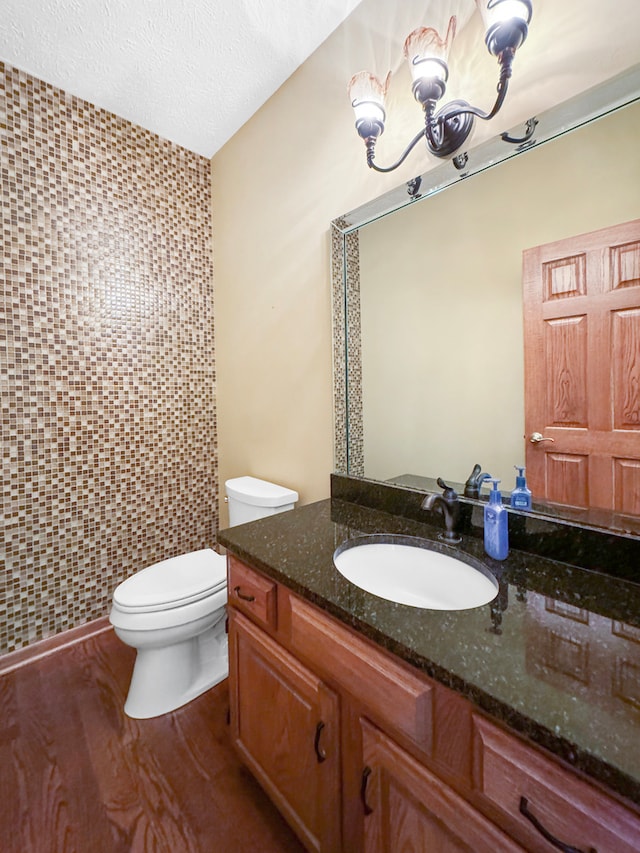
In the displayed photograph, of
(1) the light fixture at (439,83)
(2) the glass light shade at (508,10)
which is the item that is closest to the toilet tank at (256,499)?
(1) the light fixture at (439,83)

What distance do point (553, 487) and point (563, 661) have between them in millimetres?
513

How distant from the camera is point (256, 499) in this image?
1730 mm

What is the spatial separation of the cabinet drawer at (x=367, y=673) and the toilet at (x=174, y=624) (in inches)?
28.8

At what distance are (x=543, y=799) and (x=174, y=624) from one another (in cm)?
127

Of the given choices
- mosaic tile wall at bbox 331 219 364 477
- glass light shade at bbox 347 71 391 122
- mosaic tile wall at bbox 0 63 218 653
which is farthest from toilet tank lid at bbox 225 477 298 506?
glass light shade at bbox 347 71 391 122

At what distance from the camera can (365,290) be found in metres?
1.47

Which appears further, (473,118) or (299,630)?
(473,118)

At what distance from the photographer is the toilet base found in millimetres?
1482

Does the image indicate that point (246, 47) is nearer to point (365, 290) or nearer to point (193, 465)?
point (365, 290)

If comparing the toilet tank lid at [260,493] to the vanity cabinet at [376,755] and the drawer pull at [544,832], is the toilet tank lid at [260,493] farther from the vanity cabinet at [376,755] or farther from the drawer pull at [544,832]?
the drawer pull at [544,832]

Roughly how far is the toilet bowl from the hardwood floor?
0.06 meters

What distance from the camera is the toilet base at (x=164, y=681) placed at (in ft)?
4.86

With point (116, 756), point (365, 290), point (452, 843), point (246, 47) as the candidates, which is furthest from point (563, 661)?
point (246, 47)

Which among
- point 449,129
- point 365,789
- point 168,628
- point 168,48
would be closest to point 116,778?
point 168,628
